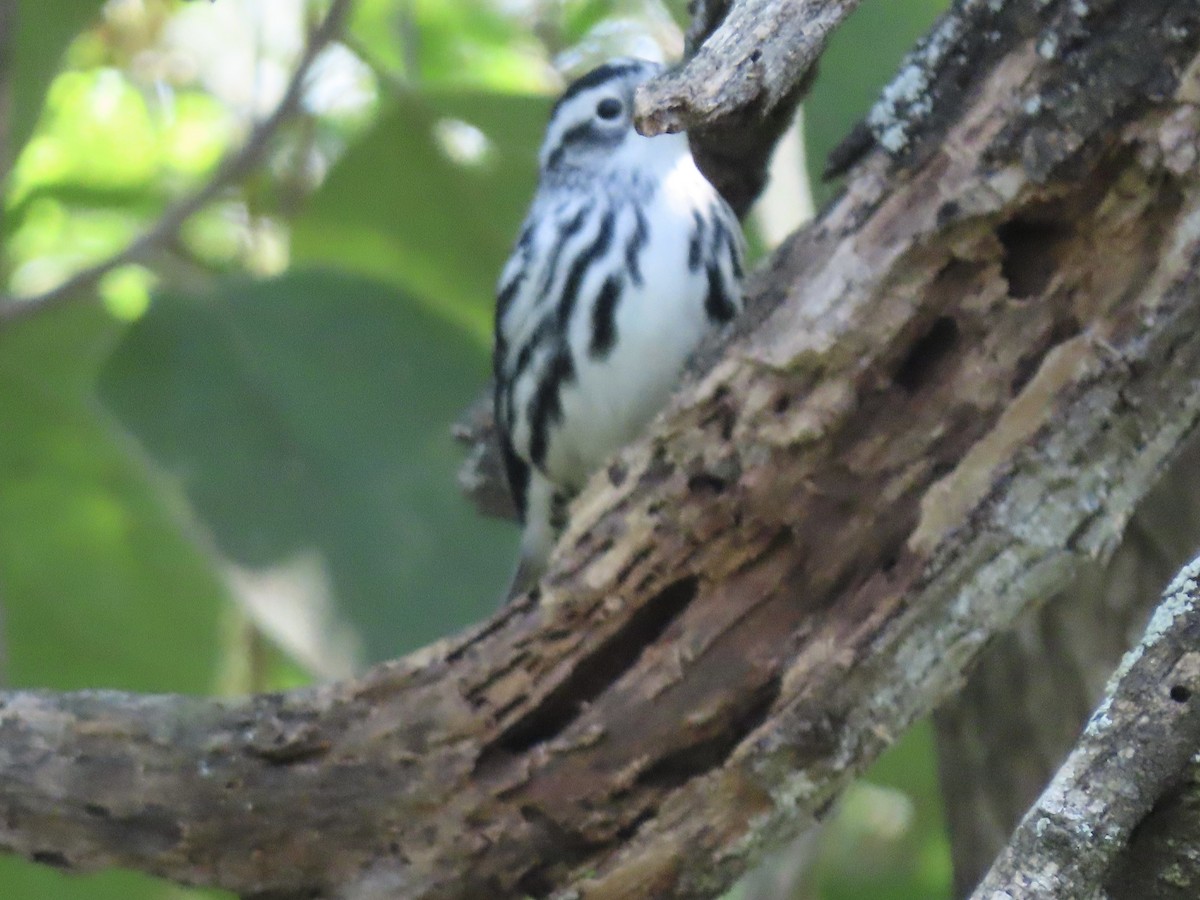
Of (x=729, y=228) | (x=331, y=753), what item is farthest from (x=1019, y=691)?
(x=331, y=753)

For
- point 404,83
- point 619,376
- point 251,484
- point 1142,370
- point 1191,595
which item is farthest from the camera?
point 404,83

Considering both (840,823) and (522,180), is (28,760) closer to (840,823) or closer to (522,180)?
(522,180)

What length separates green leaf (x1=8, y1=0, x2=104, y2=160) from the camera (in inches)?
85.4

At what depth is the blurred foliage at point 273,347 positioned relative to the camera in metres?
2.06

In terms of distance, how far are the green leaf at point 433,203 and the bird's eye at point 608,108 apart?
315 millimetres

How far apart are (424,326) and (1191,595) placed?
1387mm

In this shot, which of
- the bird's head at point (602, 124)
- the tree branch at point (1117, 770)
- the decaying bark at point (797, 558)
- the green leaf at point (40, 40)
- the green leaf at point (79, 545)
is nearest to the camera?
the tree branch at point (1117, 770)

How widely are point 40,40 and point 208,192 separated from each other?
0.28 m

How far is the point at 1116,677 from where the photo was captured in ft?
3.49

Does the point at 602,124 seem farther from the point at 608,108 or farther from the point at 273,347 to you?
the point at 273,347

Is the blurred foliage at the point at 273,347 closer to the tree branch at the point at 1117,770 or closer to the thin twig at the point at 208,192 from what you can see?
the thin twig at the point at 208,192

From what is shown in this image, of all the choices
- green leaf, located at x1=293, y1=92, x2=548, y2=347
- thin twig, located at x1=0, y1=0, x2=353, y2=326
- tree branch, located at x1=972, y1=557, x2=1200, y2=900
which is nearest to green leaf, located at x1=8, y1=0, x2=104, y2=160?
thin twig, located at x1=0, y1=0, x2=353, y2=326

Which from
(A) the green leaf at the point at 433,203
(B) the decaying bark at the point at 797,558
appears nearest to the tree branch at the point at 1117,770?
(B) the decaying bark at the point at 797,558

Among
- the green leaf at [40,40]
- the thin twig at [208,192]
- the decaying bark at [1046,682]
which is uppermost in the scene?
the green leaf at [40,40]
